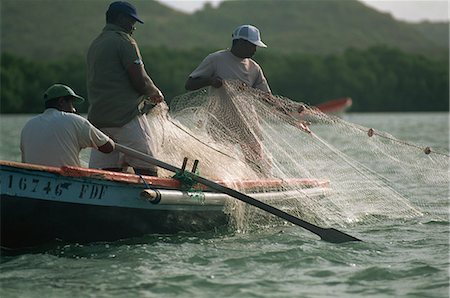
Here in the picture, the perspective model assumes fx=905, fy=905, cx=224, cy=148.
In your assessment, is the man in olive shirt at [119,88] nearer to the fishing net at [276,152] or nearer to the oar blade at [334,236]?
the fishing net at [276,152]

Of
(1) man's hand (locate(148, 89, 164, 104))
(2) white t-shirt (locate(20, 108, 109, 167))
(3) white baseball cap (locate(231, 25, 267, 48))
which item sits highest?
(3) white baseball cap (locate(231, 25, 267, 48))

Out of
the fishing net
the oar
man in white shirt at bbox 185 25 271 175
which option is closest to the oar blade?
the oar

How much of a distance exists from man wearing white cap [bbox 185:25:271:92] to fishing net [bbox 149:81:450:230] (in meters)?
0.19

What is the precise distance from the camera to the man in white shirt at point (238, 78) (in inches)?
400

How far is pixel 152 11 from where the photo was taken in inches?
7618

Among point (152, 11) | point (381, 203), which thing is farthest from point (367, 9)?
point (381, 203)

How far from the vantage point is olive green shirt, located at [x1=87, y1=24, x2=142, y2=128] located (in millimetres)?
9156

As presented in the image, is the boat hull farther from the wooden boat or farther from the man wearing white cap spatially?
the man wearing white cap

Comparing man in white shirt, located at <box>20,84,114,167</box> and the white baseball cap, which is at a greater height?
the white baseball cap

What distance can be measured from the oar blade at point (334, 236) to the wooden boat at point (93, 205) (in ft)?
3.64

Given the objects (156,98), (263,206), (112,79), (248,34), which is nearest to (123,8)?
(112,79)

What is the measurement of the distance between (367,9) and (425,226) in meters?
189

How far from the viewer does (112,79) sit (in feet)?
30.2

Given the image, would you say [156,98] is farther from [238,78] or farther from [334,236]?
[334,236]
